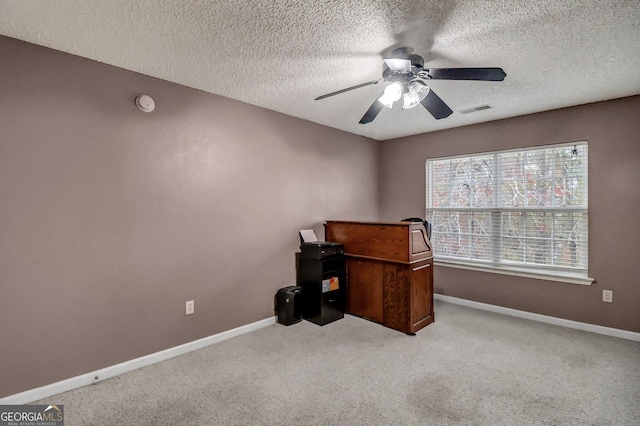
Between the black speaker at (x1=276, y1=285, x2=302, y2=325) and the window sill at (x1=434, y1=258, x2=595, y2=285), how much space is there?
7.48 ft

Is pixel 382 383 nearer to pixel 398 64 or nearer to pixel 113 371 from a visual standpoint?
pixel 113 371

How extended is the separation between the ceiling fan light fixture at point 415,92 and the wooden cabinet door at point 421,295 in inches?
68.4

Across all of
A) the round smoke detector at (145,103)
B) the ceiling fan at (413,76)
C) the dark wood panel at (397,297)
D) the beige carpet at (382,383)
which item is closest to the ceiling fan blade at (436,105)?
the ceiling fan at (413,76)

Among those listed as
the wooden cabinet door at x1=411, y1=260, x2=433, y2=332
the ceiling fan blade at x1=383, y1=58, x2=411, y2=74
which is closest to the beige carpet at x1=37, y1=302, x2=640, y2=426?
the wooden cabinet door at x1=411, y1=260, x2=433, y2=332

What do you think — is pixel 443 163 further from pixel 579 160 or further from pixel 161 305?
pixel 161 305

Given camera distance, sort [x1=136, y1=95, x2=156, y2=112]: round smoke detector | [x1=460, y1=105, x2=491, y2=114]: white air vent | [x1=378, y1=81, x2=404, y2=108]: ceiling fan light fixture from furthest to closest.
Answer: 1. [x1=460, y1=105, x2=491, y2=114]: white air vent
2. [x1=136, y1=95, x2=156, y2=112]: round smoke detector
3. [x1=378, y1=81, x2=404, y2=108]: ceiling fan light fixture

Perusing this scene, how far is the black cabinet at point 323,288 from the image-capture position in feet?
11.5

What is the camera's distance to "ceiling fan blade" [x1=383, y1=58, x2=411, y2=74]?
6.88 feet

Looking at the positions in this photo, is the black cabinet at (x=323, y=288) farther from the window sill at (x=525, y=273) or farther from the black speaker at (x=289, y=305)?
the window sill at (x=525, y=273)

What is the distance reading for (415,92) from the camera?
234 cm

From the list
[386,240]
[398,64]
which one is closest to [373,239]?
[386,240]

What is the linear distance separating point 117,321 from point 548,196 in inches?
185

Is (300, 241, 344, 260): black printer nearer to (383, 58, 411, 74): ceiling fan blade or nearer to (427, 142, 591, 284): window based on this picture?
(427, 142, 591, 284): window

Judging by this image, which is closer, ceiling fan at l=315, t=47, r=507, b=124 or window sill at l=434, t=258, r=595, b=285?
ceiling fan at l=315, t=47, r=507, b=124
